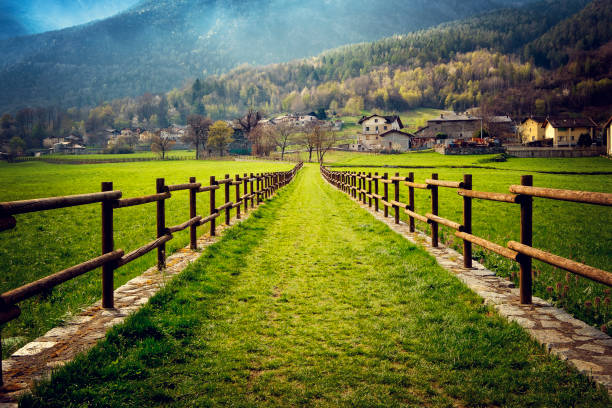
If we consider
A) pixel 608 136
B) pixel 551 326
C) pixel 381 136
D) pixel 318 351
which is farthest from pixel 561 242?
pixel 381 136

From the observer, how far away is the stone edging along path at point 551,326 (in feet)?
11.1

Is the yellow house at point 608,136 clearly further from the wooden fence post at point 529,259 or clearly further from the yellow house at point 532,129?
the wooden fence post at point 529,259

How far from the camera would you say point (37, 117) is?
172m

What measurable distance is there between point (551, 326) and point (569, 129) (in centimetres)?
10935

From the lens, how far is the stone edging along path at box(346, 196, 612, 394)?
3381 millimetres

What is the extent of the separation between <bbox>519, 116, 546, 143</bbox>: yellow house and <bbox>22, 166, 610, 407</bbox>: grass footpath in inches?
4388

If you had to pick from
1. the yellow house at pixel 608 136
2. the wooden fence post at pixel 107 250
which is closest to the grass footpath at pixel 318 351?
the wooden fence post at pixel 107 250

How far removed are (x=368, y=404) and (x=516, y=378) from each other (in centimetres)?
144

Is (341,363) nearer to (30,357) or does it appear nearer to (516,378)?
(516,378)

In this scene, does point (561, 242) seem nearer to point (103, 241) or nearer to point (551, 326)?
point (551, 326)

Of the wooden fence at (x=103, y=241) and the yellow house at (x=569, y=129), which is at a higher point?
the yellow house at (x=569, y=129)

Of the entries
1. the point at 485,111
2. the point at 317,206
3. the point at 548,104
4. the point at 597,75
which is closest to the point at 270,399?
the point at 317,206

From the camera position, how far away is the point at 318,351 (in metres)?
3.91

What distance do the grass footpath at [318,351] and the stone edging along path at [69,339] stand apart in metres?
0.21
